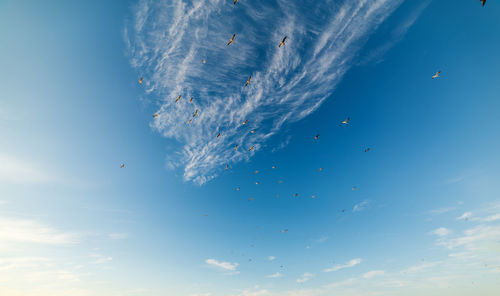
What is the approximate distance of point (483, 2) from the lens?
26828 mm

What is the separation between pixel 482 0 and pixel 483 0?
4.8 inches

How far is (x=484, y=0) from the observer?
2675cm

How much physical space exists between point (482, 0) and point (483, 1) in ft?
0.60

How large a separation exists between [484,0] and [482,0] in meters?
0.25

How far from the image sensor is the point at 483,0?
2686 centimetres

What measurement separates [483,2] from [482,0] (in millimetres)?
293

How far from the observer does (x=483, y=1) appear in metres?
26.9

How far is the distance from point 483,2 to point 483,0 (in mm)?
205

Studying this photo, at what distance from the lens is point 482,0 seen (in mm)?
26969

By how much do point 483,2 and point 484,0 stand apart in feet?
0.55
